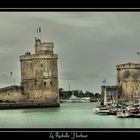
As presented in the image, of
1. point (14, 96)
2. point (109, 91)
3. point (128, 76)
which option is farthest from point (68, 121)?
point (14, 96)

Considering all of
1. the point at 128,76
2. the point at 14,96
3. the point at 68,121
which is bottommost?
the point at 68,121

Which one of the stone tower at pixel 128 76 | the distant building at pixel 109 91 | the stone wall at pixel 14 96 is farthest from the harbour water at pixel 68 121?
the stone wall at pixel 14 96

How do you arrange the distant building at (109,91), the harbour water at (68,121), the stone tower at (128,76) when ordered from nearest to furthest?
the harbour water at (68,121) < the stone tower at (128,76) < the distant building at (109,91)

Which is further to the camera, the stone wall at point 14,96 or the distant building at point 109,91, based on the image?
the stone wall at point 14,96

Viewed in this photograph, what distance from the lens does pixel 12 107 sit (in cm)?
4222

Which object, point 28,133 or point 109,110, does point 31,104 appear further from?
point 28,133

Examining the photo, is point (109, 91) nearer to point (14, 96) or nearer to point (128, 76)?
point (14, 96)

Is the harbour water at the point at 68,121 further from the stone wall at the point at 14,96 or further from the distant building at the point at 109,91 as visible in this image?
the stone wall at the point at 14,96

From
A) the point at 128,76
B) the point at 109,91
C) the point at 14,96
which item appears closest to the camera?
the point at 128,76

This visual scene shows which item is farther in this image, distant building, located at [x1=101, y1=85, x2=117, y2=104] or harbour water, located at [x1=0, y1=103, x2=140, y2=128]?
distant building, located at [x1=101, y1=85, x2=117, y2=104]

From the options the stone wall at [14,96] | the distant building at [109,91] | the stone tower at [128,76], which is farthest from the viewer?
the stone wall at [14,96]

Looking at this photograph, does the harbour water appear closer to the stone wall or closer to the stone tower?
the stone tower

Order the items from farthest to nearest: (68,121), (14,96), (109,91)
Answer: (14,96)
(109,91)
(68,121)

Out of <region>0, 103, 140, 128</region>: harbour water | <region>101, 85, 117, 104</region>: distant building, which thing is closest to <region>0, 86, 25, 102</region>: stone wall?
<region>101, 85, 117, 104</region>: distant building
